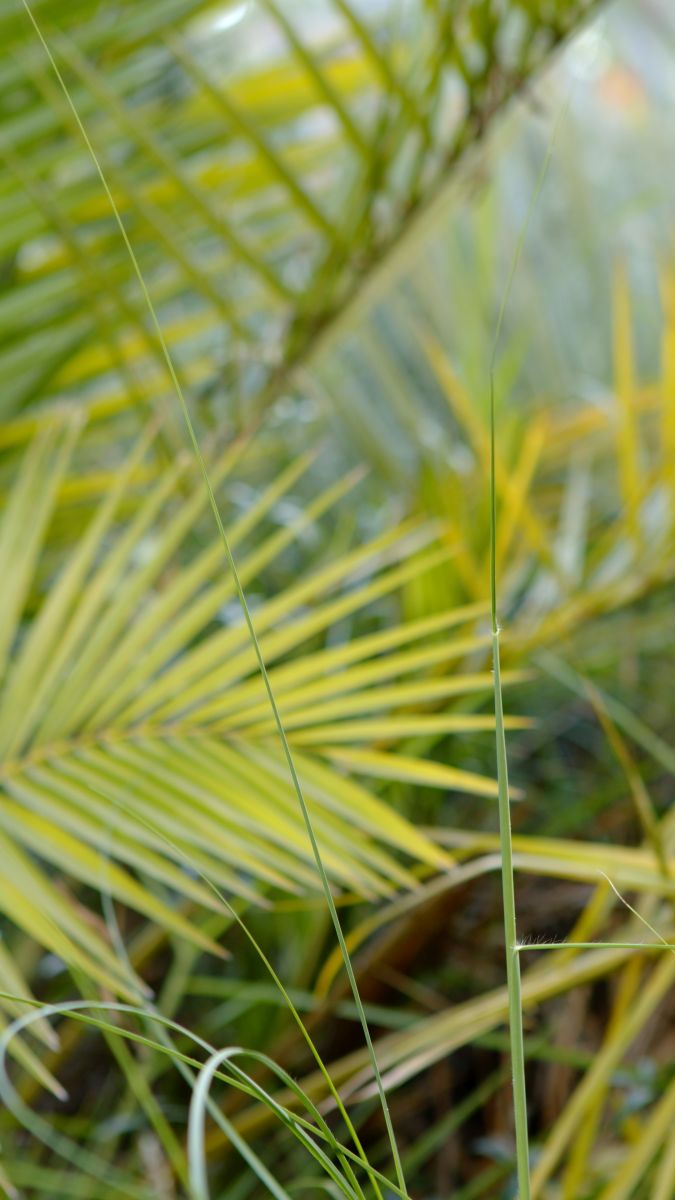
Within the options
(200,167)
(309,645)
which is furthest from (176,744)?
(200,167)

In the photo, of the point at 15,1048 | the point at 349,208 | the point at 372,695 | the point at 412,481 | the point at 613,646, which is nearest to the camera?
the point at 15,1048

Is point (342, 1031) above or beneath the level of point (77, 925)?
beneath

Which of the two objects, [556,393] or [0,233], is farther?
[556,393]

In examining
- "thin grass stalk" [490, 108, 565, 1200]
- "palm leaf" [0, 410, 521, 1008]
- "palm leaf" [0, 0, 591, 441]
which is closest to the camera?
"thin grass stalk" [490, 108, 565, 1200]

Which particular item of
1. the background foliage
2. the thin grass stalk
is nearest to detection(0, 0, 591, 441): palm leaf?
the background foliage

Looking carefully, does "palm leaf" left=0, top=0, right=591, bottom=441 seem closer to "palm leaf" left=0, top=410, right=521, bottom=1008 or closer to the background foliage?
the background foliage

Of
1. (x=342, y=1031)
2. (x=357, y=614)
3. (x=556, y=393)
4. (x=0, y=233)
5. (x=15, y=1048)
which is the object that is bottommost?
(x=342, y=1031)

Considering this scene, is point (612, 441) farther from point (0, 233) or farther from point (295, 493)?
point (0, 233)

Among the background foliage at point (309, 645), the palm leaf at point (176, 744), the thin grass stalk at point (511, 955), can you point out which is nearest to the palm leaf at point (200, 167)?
the background foliage at point (309, 645)

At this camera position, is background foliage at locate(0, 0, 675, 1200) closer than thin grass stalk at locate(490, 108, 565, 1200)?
No

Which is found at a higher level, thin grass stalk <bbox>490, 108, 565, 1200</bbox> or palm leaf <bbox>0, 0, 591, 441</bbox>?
palm leaf <bbox>0, 0, 591, 441</bbox>

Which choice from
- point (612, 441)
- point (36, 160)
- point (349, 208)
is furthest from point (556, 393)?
point (36, 160)
